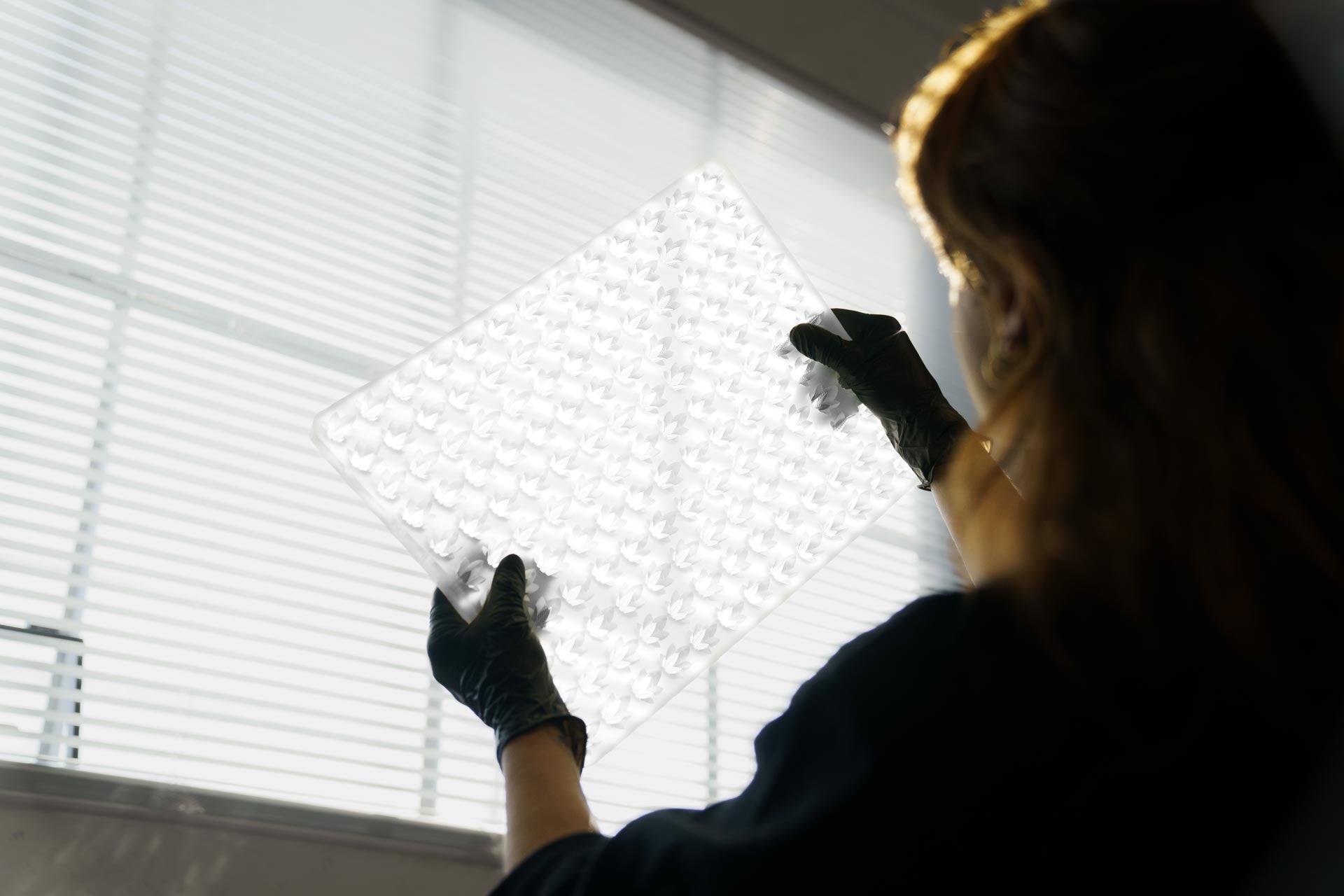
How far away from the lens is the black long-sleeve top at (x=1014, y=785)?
0.62 metres

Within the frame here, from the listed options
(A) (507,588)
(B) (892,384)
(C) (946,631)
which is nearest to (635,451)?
(A) (507,588)

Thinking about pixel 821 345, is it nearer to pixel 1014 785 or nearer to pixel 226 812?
pixel 1014 785

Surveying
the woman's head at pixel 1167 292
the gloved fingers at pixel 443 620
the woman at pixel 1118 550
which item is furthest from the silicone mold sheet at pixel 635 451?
the woman's head at pixel 1167 292

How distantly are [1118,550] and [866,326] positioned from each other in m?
0.74

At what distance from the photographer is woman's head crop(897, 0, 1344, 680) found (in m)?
0.62

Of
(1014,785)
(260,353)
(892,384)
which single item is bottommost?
(1014,785)

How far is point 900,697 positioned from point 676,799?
1081 millimetres

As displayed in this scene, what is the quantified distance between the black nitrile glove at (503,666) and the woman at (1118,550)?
0.79ft

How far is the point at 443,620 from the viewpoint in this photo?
1091 millimetres

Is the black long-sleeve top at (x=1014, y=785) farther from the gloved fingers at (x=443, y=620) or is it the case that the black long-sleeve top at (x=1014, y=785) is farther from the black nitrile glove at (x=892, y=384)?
the black nitrile glove at (x=892, y=384)

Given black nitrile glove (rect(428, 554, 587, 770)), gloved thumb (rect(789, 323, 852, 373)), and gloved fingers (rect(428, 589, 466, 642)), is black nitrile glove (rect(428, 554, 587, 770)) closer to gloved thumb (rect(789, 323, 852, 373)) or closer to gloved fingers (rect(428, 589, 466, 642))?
gloved fingers (rect(428, 589, 466, 642))

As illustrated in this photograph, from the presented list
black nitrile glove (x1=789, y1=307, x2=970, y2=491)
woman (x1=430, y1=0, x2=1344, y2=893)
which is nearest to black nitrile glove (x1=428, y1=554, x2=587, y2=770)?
woman (x1=430, y1=0, x2=1344, y2=893)

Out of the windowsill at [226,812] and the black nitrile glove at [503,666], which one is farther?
the windowsill at [226,812]

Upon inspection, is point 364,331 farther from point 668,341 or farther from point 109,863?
point 109,863
